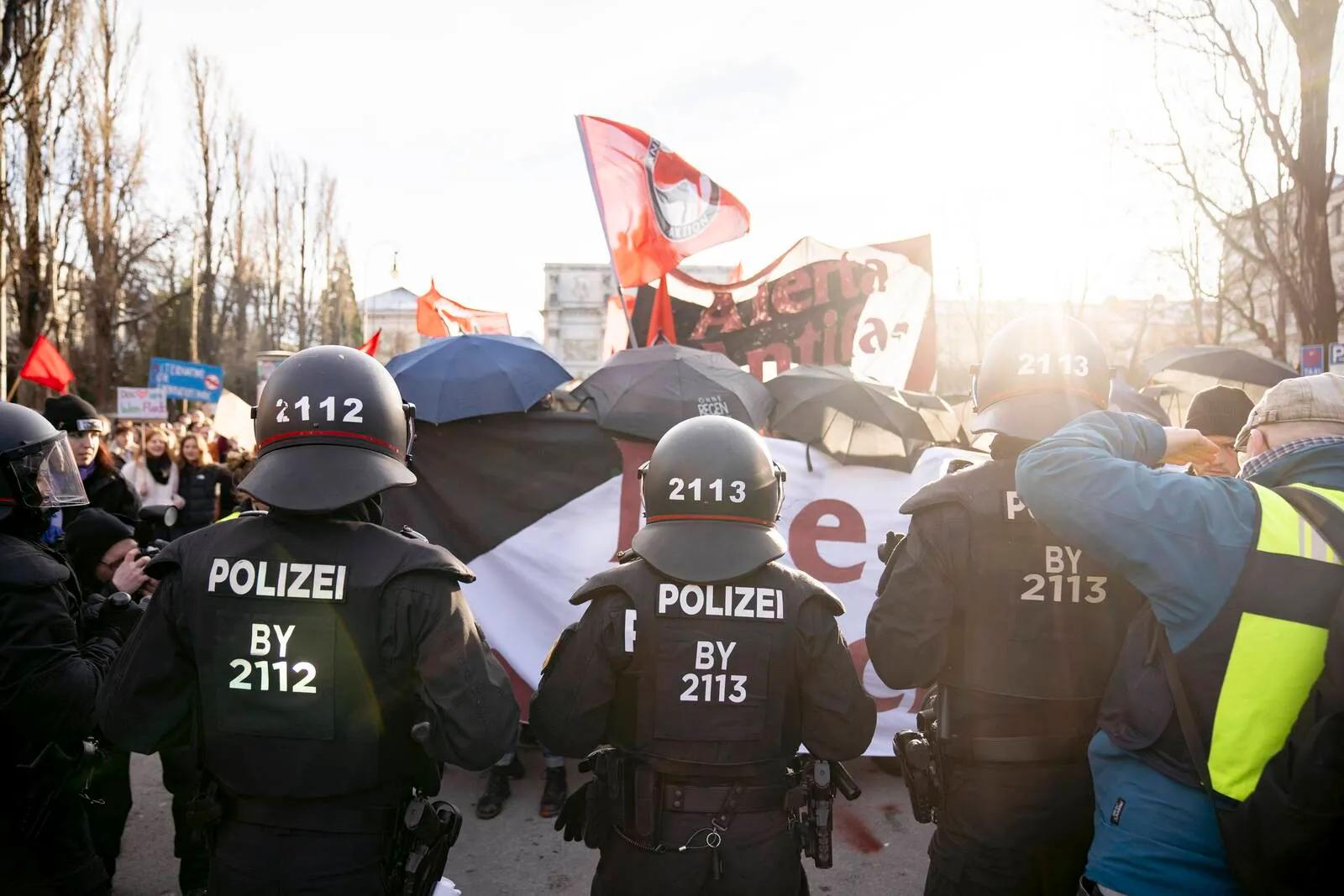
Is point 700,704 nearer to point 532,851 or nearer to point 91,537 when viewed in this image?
point 91,537

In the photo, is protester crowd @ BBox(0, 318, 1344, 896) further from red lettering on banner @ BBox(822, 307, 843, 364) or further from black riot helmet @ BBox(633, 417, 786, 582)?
red lettering on banner @ BBox(822, 307, 843, 364)

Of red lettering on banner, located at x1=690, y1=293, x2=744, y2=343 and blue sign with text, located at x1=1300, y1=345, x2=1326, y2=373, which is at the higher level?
red lettering on banner, located at x1=690, y1=293, x2=744, y2=343

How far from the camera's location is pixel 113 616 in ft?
9.21

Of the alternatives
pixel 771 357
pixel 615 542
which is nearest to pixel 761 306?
pixel 771 357

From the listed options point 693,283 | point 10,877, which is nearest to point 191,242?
point 693,283

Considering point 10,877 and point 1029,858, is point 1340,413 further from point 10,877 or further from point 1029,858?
point 10,877

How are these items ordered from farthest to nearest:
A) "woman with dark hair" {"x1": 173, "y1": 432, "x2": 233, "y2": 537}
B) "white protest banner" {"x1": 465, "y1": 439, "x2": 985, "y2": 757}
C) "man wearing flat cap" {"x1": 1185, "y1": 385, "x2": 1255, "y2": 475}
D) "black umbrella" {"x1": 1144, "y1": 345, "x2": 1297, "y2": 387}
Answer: "black umbrella" {"x1": 1144, "y1": 345, "x2": 1297, "y2": 387}
"woman with dark hair" {"x1": 173, "y1": 432, "x2": 233, "y2": 537}
"white protest banner" {"x1": 465, "y1": 439, "x2": 985, "y2": 757}
"man wearing flat cap" {"x1": 1185, "y1": 385, "x2": 1255, "y2": 475}

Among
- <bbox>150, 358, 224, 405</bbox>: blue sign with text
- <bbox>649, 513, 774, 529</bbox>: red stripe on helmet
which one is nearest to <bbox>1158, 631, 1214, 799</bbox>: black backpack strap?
<bbox>649, 513, 774, 529</bbox>: red stripe on helmet

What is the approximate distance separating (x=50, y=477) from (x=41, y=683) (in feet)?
2.37

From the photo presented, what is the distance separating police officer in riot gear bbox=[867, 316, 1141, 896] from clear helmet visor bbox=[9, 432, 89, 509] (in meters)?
2.70

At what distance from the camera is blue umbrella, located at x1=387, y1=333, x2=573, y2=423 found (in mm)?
5449

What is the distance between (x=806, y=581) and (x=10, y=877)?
2516mm

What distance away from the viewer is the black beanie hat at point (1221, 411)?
14.5ft

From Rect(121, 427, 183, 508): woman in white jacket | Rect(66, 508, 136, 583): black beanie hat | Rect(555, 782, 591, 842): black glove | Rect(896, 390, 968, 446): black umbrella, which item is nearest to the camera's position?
Rect(555, 782, 591, 842): black glove
